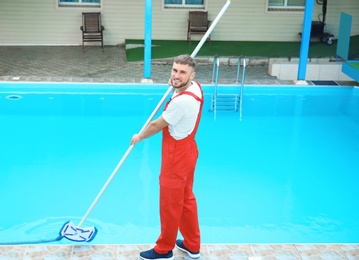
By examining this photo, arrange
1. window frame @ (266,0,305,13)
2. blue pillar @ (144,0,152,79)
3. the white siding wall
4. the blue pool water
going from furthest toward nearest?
1. window frame @ (266,0,305,13)
2. the white siding wall
3. blue pillar @ (144,0,152,79)
4. the blue pool water

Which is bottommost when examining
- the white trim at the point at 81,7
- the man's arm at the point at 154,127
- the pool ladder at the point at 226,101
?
the pool ladder at the point at 226,101

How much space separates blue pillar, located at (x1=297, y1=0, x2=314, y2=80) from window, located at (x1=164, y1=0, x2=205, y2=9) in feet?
12.5

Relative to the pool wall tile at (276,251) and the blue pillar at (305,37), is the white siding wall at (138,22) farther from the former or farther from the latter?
the pool wall tile at (276,251)

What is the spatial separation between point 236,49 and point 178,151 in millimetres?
9147

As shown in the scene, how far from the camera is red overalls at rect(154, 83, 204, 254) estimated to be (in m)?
4.07

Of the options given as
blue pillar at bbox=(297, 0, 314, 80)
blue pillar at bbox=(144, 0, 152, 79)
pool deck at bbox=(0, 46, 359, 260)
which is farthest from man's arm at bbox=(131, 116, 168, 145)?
blue pillar at bbox=(297, 0, 314, 80)

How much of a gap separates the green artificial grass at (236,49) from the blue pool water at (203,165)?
79.6 inches

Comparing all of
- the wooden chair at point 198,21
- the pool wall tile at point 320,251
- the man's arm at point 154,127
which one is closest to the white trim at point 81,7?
the wooden chair at point 198,21

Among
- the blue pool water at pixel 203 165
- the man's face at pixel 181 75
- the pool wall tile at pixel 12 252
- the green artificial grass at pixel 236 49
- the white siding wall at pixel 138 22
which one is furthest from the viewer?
the white siding wall at pixel 138 22

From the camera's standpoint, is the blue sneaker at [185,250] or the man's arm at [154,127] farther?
the blue sneaker at [185,250]

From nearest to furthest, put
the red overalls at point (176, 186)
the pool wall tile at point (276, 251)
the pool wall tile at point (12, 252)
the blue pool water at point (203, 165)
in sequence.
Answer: the red overalls at point (176, 186) < the pool wall tile at point (12, 252) < the pool wall tile at point (276, 251) < the blue pool water at point (203, 165)

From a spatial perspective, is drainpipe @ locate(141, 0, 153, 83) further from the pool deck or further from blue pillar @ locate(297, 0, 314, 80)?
blue pillar @ locate(297, 0, 314, 80)

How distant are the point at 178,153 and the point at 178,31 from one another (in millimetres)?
9899

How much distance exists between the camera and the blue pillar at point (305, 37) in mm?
10266
